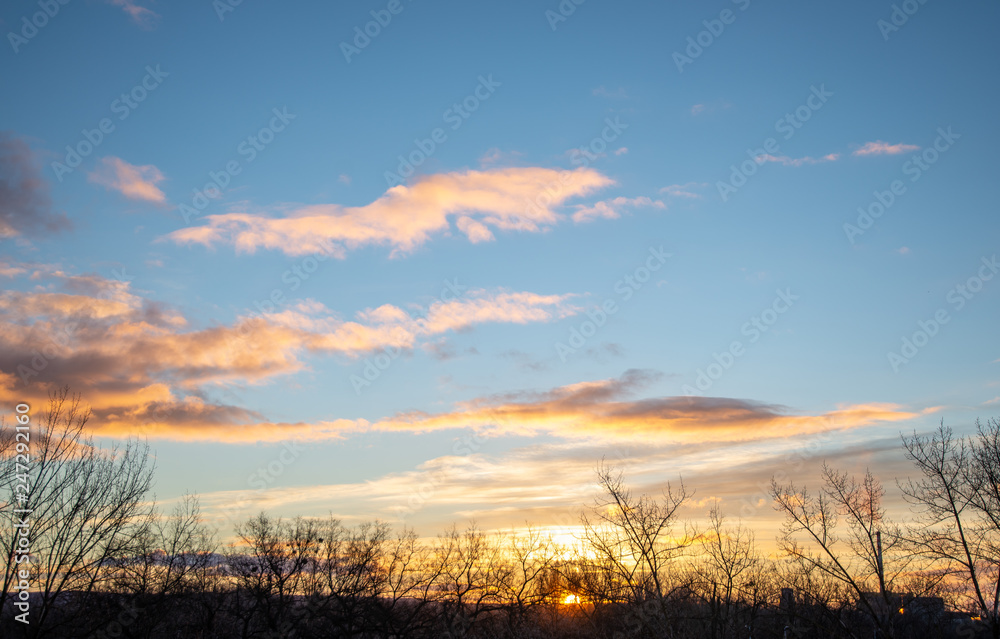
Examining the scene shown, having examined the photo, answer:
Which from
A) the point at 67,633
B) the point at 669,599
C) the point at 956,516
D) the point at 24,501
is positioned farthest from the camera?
the point at 669,599

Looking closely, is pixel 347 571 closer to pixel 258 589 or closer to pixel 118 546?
pixel 258 589

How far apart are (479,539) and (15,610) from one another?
36.7 m

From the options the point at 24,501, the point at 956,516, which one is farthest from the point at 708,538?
the point at 24,501

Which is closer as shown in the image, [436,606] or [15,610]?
[15,610]

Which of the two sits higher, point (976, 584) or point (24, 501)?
point (24, 501)

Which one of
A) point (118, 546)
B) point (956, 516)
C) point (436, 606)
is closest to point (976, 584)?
point (956, 516)

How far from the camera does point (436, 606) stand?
53844 mm

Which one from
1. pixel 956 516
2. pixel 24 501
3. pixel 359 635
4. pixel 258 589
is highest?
pixel 24 501

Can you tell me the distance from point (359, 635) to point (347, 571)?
8.40 m

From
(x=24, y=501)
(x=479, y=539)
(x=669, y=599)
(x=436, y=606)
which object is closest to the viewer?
(x=24, y=501)

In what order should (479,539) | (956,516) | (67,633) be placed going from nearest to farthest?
(956,516)
(67,633)
(479,539)

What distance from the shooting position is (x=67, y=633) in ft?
136

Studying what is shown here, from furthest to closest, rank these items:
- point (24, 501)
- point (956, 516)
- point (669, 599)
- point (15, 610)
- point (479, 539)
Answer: point (479, 539) < point (669, 599) < point (956, 516) < point (15, 610) < point (24, 501)

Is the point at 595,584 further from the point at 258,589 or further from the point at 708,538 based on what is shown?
the point at 258,589
